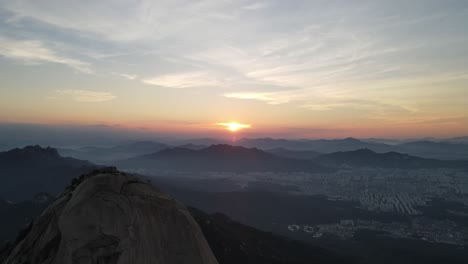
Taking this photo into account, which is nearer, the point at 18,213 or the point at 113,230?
the point at 113,230

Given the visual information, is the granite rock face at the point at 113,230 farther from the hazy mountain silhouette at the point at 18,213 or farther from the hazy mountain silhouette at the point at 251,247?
the hazy mountain silhouette at the point at 18,213

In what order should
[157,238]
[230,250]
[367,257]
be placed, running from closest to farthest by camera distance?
[157,238] → [230,250] → [367,257]

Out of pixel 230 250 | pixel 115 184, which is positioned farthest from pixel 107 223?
pixel 230 250

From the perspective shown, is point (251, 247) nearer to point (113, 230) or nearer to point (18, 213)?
point (113, 230)

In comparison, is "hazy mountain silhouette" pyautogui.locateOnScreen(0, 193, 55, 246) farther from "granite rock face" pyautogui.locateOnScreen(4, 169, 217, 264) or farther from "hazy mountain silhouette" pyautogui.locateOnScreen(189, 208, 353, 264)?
"granite rock face" pyautogui.locateOnScreen(4, 169, 217, 264)

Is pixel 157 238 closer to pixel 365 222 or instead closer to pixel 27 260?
pixel 27 260

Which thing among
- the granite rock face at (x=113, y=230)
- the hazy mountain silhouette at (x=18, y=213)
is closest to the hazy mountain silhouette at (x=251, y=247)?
the hazy mountain silhouette at (x=18, y=213)

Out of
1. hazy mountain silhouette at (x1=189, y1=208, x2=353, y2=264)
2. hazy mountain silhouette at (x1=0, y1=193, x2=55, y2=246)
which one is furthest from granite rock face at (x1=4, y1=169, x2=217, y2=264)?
hazy mountain silhouette at (x1=0, y1=193, x2=55, y2=246)

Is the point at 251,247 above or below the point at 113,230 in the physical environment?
below

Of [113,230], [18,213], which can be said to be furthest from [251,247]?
[18,213]
